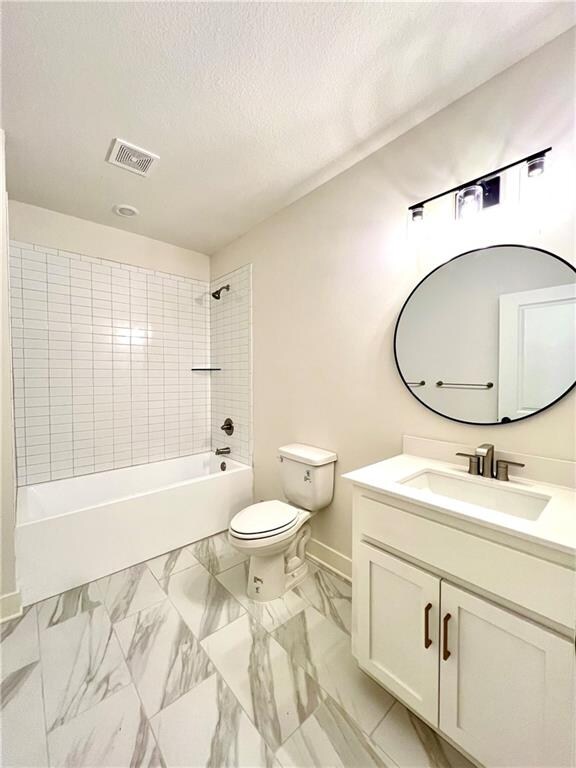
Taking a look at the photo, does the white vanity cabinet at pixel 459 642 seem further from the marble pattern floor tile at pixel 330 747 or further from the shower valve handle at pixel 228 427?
the shower valve handle at pixel 228 427

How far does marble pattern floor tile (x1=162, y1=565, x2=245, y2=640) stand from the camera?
1505 millimetres

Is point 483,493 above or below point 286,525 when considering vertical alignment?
above

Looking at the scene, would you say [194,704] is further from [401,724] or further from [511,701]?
[511,701]

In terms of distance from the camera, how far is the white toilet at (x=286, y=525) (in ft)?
5.19

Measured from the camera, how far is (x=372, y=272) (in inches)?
65.4

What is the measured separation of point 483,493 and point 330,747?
0.99 metres

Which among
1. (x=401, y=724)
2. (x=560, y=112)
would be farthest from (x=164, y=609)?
(x=560, y=112)

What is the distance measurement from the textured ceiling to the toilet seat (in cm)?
200

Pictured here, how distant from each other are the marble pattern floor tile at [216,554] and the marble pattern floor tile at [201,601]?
75 millimetres

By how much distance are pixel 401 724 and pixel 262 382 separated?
191cm

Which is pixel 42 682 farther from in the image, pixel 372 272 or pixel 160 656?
pixel 372 272

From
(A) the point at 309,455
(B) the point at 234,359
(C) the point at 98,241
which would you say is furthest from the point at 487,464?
(C) the point at 98,241

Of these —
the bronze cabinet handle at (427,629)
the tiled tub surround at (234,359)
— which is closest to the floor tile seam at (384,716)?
the bronze cabinet handle at (427,629)

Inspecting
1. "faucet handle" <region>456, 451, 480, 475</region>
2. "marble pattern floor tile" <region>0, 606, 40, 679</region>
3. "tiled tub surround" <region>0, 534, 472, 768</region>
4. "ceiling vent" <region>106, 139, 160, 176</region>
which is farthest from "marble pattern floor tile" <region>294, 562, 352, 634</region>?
"ceiling vent" <region>106, 139, 160, 176</region>
